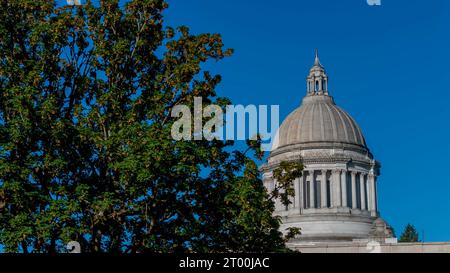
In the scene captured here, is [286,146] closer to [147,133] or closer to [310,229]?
[310,229]

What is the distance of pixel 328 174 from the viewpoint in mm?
104062

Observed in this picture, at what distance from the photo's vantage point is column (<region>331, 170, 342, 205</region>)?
102m

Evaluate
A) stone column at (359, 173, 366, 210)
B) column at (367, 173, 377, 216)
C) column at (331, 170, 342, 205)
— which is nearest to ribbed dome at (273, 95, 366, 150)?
stone column at (359, 173, 366, 210)

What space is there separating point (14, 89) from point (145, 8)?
6182 millimetres

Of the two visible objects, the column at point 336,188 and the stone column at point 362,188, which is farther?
the stone column at point 362,188

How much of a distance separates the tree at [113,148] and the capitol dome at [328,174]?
69.4 metres

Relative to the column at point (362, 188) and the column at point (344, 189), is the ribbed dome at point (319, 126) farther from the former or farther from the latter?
the column at point (344, 189)

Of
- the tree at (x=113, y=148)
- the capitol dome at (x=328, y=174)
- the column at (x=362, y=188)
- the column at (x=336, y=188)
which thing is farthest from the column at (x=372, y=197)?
the tree at (x=113, y=148)

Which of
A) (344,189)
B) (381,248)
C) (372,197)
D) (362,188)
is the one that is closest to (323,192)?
(344,189)

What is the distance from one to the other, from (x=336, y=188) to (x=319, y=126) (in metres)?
9.06

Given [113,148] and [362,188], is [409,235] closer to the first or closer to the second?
[362,188]

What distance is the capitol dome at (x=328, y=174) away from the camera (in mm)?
100062
